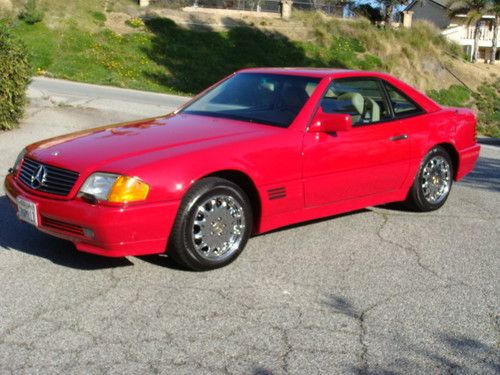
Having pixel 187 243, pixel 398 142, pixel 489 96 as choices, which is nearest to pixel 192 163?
pixel 187 243

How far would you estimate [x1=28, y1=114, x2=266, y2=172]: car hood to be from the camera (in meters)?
5.29

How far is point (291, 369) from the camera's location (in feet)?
12.7

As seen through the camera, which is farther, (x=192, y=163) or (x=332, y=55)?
(x=332, y=55)

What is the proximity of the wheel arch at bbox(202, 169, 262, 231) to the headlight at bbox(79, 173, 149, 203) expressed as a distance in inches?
27.0

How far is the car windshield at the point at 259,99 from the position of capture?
624 centimetres

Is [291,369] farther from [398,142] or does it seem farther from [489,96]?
[489,96]

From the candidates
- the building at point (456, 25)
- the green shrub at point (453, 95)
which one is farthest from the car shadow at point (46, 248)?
the building at point (456, 25)

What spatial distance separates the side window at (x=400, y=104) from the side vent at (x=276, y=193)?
5.68 feet

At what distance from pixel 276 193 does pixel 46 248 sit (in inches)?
73.6

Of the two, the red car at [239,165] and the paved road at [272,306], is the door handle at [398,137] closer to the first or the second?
the red car at [239,165]

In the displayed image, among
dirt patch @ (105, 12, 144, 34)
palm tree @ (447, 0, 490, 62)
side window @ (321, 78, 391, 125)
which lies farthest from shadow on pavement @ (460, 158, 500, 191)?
palm tree @ (447, 0, 490, 62)

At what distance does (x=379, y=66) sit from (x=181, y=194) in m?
37.7

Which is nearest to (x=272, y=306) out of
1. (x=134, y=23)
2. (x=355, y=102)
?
(x=355, y=102)

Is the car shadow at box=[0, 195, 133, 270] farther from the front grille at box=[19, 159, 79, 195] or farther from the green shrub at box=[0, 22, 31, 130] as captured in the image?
the green shrub at box=[0, 22, 31, 130]
